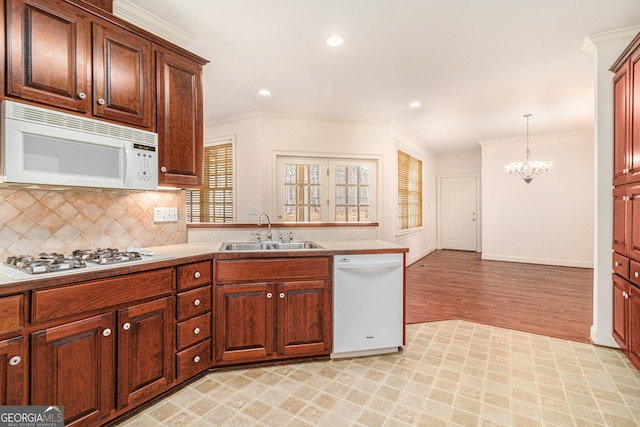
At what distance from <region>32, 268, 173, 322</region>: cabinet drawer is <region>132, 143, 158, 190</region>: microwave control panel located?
600mm


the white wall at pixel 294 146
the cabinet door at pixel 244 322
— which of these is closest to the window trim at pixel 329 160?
the white wall at pixel 294 146

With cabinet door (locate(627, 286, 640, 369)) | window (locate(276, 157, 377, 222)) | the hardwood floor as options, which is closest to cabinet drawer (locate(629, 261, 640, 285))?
cabinet door (locate(627, 286, 640, 369))

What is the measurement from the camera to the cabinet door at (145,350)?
1.67 meters

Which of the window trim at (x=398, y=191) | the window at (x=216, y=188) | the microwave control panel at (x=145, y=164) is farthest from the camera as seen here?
the window trim at (x=398, y=191)

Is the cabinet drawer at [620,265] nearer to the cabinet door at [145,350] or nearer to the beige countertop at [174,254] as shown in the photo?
the beige countertop at [174,254]

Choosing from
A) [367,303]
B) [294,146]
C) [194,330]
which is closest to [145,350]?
[194,330]

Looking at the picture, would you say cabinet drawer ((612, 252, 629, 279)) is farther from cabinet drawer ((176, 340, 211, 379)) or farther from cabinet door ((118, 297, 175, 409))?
cabinet door ((118, 297, 175, 409))

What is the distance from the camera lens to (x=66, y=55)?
1.67 meters

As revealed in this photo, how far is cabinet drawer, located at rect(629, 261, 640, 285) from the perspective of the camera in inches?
80.0

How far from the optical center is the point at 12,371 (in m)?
1.30

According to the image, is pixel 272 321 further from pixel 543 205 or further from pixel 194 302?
pixel 543 205

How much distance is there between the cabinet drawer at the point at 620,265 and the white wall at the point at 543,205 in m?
4.17

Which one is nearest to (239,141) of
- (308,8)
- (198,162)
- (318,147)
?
(318,147)

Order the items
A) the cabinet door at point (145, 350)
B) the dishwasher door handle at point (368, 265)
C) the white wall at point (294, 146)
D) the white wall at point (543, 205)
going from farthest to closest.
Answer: the white wall at point (543, 205), the white wall at point (294, 146), the dishwasher door handle at point (368, 265), the cabinet door at point (145, 350)
